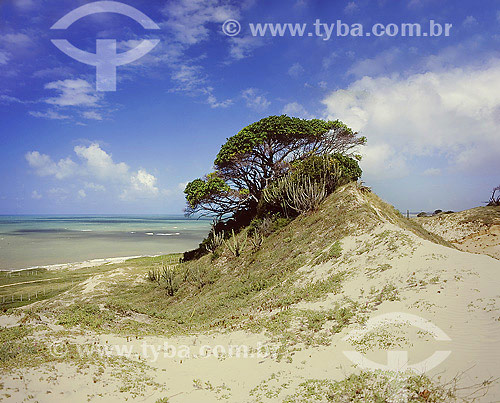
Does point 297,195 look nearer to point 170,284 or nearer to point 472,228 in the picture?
point 170,284

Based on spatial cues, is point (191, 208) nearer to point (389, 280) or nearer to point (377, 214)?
point (377, 214)

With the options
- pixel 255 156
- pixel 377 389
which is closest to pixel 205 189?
pixel 255 156

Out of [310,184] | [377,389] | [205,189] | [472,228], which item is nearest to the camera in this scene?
[377,389]

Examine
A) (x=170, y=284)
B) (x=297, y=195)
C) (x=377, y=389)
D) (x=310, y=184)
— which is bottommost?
(x=170, y=284)

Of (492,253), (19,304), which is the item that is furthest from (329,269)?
(19,304)

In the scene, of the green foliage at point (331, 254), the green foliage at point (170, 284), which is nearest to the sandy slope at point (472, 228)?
the green foliage at point (331, 254)

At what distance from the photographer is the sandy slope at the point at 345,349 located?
17.2 ft

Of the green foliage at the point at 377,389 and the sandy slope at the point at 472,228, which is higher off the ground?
the sandy slope at the point at 472,228

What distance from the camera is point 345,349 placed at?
21.0 ft

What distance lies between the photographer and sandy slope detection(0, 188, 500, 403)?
525 centimetres

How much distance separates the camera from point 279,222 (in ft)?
60.6

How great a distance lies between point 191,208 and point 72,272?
673 inches

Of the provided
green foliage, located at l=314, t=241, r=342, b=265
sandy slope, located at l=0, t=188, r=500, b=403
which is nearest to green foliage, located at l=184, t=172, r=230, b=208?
green foliage, located at l=314, t=241, r=342, b=265

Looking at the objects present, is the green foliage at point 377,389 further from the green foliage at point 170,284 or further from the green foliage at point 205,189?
the green foliage at point 205,189
